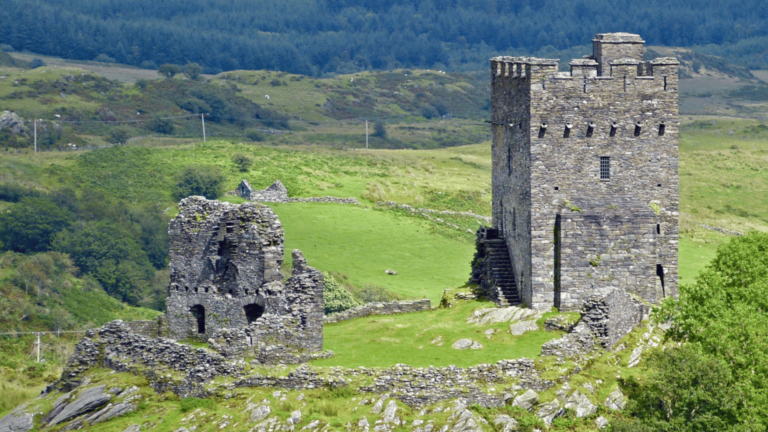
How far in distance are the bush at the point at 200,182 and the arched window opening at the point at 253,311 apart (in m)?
51.1

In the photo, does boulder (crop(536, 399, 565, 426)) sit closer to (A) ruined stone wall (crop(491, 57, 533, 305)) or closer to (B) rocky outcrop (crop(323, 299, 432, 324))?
(A) ruined stone wall (crop(491, 57, 533, 305))

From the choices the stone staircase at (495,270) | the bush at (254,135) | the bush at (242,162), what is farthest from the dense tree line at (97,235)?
the bush at (254,135)

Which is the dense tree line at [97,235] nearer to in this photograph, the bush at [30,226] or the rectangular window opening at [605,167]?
the bush at [30,226]

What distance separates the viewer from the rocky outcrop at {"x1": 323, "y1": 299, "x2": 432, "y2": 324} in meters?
44.2

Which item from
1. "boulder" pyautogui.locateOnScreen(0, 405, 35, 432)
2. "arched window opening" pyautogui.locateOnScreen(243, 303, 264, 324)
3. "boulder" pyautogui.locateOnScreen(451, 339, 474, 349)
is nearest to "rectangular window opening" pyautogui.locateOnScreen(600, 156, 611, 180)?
"boulder" pyautogui.locateOnScreen(451, 339, 474, 349)

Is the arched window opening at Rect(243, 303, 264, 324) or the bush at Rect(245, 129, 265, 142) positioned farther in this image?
the bush at Rect(245, 129, 265, 142)

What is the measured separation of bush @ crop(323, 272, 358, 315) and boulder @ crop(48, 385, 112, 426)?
2277cm

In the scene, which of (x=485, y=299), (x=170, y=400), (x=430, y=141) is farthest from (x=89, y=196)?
(x=430, y=141)

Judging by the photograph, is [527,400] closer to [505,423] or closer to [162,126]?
[505,423]

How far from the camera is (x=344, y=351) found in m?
36.4

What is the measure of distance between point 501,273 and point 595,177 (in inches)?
214

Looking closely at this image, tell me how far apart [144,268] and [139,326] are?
51633 millimetres

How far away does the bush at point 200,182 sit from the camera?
294 feet

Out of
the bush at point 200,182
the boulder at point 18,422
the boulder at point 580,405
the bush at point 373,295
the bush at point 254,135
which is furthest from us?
the bush at point 254,135
